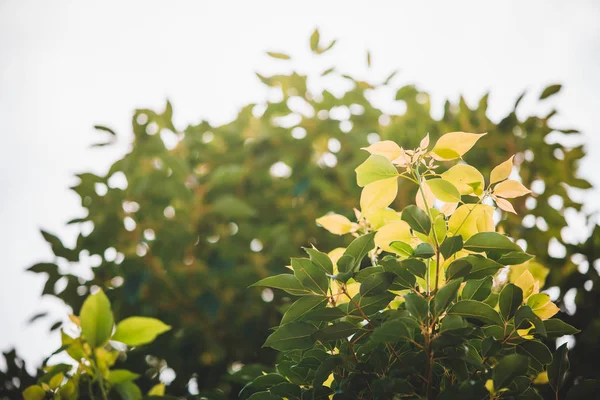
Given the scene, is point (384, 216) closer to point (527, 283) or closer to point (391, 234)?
point (391, 234)

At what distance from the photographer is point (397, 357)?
2.57 feet

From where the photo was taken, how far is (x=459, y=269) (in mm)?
738

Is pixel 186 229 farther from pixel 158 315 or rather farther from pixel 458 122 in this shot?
pixel 458 122

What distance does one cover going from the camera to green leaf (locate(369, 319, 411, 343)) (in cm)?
71

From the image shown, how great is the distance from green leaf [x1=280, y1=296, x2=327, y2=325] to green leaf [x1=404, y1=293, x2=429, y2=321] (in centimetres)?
16

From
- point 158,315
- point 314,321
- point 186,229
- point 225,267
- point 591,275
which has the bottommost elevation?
point 591,275

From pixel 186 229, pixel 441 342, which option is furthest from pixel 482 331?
pixel 186 229

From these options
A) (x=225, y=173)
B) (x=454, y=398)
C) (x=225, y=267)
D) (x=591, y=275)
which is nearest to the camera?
(x=454, y=398)

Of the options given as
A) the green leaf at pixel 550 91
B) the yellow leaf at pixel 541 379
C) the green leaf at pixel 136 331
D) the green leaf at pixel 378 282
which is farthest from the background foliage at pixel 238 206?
the green leaf at pixel 378 282

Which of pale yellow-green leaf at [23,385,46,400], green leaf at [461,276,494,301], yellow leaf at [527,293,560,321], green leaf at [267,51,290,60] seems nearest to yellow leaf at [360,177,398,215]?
green leaf at [461,276,494,301]

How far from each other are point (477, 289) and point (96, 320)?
0.74 m

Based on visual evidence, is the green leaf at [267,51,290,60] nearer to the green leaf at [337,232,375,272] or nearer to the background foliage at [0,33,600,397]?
the background foliage at [0,33,600,397]

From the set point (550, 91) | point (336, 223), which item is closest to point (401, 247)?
point (336, 223)

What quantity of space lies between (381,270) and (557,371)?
0.43 meters
